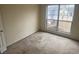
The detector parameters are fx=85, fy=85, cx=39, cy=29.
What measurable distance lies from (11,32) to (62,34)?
6.69ft

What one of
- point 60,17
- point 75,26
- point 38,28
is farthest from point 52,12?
point 75,26

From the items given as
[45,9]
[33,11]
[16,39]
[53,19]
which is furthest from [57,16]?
[16,39]

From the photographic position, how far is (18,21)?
287 cm

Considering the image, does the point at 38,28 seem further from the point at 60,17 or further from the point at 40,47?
the point at 40,47

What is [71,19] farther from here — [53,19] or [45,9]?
[45,9]

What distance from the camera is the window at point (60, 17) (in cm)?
334

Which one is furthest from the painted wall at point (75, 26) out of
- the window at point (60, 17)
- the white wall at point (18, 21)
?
the white wall at point (18, 21)

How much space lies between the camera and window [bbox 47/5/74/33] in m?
3.34

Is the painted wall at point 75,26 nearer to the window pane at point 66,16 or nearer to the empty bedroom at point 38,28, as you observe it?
the empty bedroom at point 38,28

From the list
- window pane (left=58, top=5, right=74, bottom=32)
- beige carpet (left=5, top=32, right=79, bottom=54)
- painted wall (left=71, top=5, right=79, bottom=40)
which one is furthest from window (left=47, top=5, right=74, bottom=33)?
beige carpet (left=5, top=32, right=79, bottom=54)

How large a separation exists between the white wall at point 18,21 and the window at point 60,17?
0.65 m

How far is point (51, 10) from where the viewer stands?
147 inches

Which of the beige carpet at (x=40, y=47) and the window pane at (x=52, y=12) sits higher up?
the window pane at (x=52, y=12)
